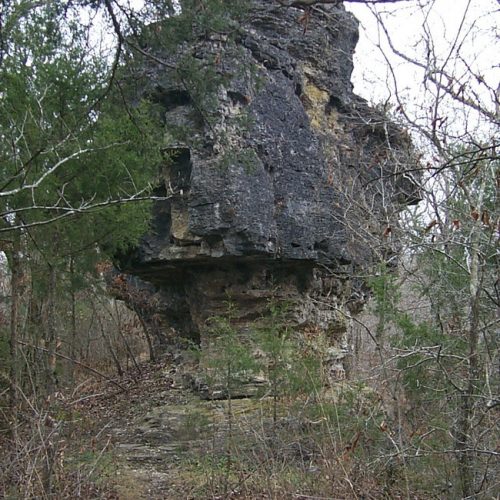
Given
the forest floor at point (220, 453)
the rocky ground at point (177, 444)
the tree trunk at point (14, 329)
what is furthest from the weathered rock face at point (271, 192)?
the tree trunk at point (14, 329)

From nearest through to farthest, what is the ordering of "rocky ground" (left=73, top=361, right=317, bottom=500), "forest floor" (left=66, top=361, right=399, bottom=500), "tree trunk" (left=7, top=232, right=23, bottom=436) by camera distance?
"forest floor" (left=66, top=361, right=399, bottom=500) < "rocky ground" (left=73, top=361, right=317, bottom=500) < "tree trunk" (left=7, top=232, right=23, bottom=436)

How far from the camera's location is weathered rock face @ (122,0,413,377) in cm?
885

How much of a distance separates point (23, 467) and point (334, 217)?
5.93 meters

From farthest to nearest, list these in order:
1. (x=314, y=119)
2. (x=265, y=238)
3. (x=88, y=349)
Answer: (x=88, y=349) → (x=314, y=119) → (x=265, y=238)

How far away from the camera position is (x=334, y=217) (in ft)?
32.7

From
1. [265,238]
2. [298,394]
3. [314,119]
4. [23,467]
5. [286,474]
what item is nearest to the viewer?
[23,467]

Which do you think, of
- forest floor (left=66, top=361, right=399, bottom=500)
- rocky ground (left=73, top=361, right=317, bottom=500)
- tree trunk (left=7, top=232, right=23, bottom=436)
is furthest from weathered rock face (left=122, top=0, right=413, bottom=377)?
tree trunk (left=7, top=232, right=23, bottom=436)

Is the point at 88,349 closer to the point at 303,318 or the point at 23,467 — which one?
the point at 303,318

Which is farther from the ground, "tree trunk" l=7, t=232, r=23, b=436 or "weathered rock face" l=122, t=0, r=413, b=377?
"weathered rock face" l=122, t=0, r=413, b=377

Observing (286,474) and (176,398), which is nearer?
(286,474)

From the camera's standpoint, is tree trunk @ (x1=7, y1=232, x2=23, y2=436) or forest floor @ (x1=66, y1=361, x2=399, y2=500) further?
tree trunk @ (x1=7, y1=232, x2=23, y2=436)

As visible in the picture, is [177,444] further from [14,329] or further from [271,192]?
[271,192]

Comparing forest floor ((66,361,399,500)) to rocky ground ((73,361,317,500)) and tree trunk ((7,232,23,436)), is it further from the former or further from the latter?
tree trunk ((7,232,23,436))

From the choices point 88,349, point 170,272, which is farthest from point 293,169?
point 88,349
